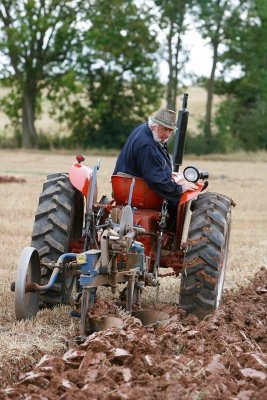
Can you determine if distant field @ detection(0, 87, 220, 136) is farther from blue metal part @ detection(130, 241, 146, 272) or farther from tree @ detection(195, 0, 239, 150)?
blue metal part @ detection(130, 241, 146, 272)

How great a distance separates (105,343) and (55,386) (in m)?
0.81

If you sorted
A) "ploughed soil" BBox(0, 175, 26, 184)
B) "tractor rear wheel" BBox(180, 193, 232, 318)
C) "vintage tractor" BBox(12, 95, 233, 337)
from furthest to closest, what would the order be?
"ploughed soil" BBox(0, 175, 26, 184), "tractor rear wheel" BBox(180, 193, 232, 318), "vintage tractor" BBox(12, 95, 233, 337)

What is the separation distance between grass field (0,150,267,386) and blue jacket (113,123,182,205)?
1300mm

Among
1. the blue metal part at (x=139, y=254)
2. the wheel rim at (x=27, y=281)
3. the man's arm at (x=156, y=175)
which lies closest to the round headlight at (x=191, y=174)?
the man's arm at (x=156, y=175)

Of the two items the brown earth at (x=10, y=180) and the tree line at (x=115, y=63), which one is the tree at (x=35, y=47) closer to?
the tree line at (x=115, y=63)

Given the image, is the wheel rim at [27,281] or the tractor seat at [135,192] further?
the tractor seat at [135,192]

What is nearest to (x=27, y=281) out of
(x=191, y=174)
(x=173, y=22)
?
(x=191, y=174)

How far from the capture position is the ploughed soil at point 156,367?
4.62 metres

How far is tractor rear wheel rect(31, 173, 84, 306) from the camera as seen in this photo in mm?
7438

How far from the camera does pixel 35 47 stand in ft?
144

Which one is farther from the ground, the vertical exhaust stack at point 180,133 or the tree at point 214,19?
the tree at point 214,19

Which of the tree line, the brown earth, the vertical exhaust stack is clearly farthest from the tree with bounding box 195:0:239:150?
the vertical exhaust stack

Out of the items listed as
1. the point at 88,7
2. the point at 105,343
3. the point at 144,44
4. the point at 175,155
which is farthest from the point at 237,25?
the point at 105,343

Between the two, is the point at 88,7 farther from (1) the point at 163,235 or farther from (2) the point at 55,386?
(2) the point at 55,386
